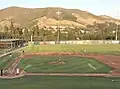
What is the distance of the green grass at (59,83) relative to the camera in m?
30.0

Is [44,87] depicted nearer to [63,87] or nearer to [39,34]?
[63,87]

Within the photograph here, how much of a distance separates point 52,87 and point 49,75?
7.19m

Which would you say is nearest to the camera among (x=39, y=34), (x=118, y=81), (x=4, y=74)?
(x=118, y=81)

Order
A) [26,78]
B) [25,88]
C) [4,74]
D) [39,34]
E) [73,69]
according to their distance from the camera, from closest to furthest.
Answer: [25,88] → [26,78] → [4,74] → [73,69] → [39,34]

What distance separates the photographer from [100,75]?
1441 inches

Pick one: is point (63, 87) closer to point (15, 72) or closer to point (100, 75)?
point (100, 75)

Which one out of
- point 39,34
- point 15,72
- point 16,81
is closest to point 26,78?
Answer: point 16,81

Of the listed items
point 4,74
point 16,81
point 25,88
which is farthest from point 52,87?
point 4,74

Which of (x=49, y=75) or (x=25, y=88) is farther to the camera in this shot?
(x=49, y=75)

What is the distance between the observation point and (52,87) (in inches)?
1173

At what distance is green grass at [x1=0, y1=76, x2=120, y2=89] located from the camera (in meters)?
30.0

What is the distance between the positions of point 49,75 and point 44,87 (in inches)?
278

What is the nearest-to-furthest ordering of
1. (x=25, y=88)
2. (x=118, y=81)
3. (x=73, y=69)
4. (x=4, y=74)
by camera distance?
(x=25, y=88)
(x=118, y=81)
(x=4, y=74)
(x=73, y=69)

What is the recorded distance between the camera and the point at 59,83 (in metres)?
31.8
